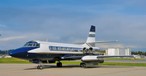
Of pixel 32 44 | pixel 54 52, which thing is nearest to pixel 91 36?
pixel 54 52

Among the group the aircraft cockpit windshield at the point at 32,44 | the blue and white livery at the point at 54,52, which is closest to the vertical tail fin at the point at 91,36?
the blue and white livery at the point at 54,52

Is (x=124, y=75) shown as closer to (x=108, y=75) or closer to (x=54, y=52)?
(x=108, y=75)

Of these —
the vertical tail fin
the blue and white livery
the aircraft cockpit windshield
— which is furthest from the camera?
the vertical tail fin

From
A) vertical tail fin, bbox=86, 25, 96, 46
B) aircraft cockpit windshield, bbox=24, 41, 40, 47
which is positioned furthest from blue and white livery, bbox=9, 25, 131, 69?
Result: vertical tail fin, bbox=86, 25, 96, 46

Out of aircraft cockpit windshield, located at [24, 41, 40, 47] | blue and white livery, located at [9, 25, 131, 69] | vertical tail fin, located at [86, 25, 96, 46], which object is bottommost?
blue and white livery, located at [9, 25, 131, 69]

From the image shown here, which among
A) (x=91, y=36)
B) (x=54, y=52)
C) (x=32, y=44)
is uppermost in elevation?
(x=91, y=36)

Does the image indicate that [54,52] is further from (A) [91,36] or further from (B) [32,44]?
(A) [91,36]

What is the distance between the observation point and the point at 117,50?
14338 cm

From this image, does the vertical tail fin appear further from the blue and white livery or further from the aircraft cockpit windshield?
the aircraft cockpit windshield

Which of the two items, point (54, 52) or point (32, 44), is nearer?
point (32, 44)

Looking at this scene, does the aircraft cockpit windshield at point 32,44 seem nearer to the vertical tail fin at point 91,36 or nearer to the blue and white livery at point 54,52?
the blue and white livery at point 54,52

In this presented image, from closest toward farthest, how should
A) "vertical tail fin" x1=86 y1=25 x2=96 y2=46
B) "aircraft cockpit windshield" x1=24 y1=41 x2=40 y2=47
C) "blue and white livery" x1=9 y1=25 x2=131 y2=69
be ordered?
"blue and white livery" x1=9 y1=25 x2=131 y2=69 < "aircraft cockpit windshield" x1=24 y1=41 x2=40 y2=47 < "vertical tail fin" x1=86 y1=25 x2=96 y2=46

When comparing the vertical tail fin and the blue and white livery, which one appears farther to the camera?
the vertical tail fin

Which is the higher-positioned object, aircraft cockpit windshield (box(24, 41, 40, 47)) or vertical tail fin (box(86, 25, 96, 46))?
vertical tail fin (box(86, 25, 96, 46))
